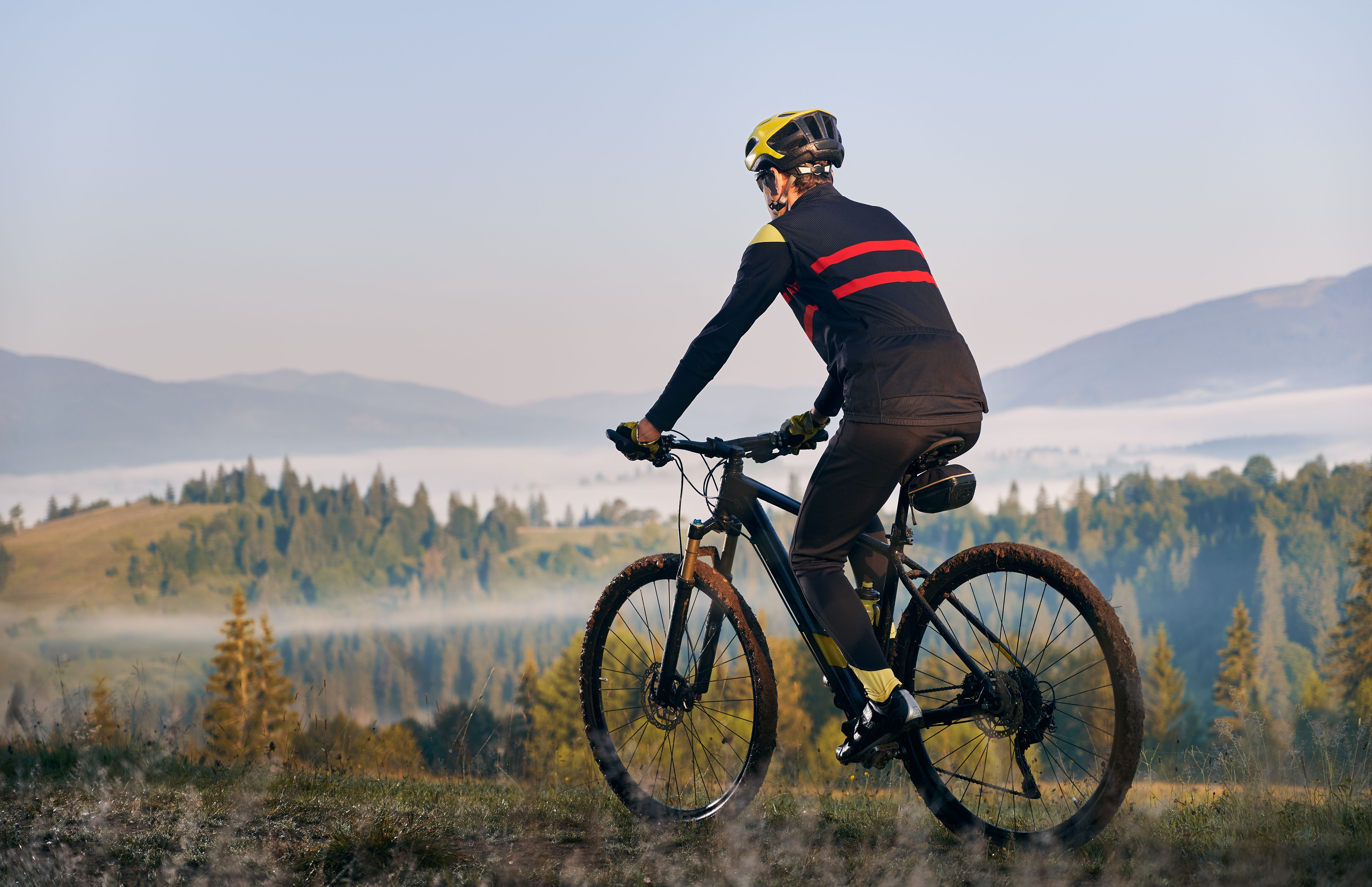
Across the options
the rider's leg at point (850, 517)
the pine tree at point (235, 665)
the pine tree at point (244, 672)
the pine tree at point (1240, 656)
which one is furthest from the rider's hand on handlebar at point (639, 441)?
the pine tree at point (1240, 656)

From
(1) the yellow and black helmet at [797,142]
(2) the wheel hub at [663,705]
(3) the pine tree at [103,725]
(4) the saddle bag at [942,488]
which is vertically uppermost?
(1) the yellow and black helmet at [797,142]

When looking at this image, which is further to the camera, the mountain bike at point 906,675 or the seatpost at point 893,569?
the seatpost at point 893,569

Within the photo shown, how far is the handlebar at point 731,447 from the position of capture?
4871mm

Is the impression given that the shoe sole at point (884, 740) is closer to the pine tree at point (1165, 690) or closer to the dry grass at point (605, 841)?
the dry grass at point (605, 841)

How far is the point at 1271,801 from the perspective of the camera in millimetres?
4652

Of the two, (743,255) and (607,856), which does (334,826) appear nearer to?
(607,856)

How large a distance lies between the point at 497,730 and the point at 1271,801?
4.07 meters

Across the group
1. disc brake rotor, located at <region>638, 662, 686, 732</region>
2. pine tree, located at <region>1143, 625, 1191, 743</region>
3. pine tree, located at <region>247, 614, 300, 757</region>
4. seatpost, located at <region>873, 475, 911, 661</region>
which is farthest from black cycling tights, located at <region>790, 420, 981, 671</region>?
pine tree, located at <region>1143, 625, 1191, 743</region>

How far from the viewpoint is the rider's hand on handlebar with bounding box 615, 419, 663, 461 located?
4664 millimetres

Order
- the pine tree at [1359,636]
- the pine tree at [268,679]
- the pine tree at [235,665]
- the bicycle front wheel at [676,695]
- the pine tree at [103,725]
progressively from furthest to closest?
the pine tree at [235,665], the pine tree at [268,679], the pine tree at [1359,636], the pine tree at [103,725], the bicycle front wheel at [676,695]

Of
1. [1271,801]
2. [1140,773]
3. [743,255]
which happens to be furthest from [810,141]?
[1140,773]

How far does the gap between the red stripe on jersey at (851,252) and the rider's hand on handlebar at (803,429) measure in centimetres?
91

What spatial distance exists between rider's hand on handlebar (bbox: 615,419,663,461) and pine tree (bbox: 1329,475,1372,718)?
2790 centimetres

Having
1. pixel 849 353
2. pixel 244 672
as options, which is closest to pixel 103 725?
pixel 849 353
